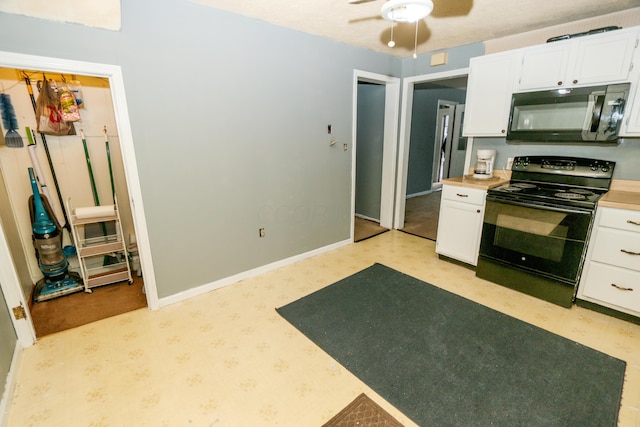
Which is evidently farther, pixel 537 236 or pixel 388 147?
pixel 388 147

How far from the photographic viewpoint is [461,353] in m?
1.98

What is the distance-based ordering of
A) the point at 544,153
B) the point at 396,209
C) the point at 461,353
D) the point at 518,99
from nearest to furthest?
the point at 461,353, the point at 518,99, the point at 544,153, the point at 396,209

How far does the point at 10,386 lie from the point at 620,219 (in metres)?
4.20

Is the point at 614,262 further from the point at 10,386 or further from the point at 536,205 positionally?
the point at 10,386

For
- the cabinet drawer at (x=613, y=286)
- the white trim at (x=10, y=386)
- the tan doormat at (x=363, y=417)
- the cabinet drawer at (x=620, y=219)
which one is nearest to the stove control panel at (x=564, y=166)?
the cabinet drawer at (x=620, y=219)

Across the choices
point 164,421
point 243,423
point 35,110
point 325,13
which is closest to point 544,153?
point 325,13

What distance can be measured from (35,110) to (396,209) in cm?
421

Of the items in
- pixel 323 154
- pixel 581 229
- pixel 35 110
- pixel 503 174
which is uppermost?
pixel 35 110

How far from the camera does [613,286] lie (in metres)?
2.27

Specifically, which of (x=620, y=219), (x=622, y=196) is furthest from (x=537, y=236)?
(x=622, y=196)

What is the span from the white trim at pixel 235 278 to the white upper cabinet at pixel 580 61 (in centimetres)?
270

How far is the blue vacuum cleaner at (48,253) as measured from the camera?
2541 mm

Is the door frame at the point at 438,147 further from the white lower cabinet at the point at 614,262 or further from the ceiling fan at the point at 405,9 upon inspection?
the ceiling fan at the point at 405,9

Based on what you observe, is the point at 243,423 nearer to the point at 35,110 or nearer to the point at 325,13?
the point at 325,13
